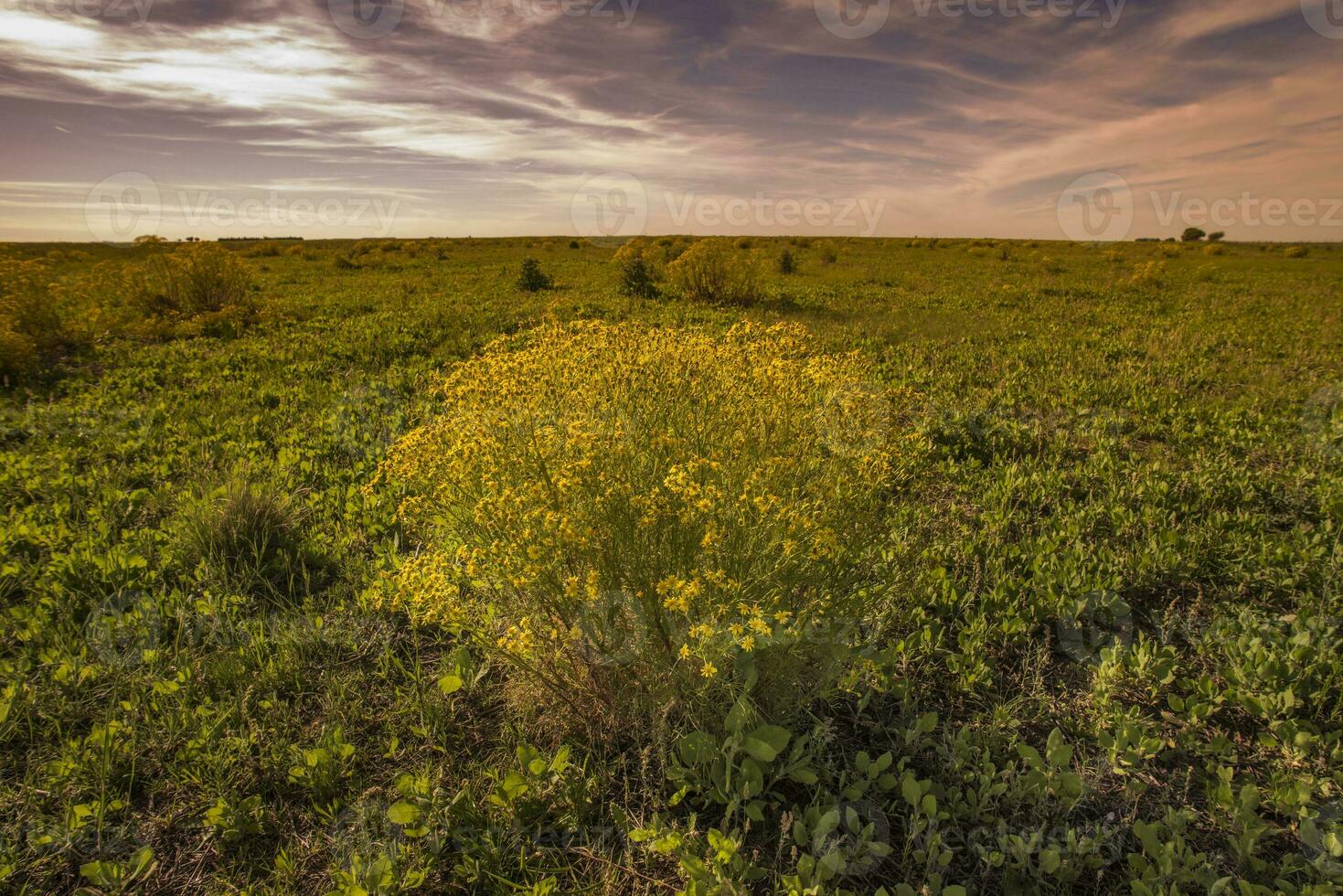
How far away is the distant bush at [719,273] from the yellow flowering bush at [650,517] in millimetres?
10344

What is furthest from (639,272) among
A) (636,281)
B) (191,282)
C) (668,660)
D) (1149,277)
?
(1149,277)

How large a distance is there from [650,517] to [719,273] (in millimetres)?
11849

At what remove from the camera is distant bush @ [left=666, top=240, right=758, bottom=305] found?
13047 millimetres

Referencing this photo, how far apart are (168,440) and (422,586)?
4.53 m

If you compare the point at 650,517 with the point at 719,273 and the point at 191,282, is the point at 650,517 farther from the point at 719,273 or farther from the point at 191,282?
the point at 191,282

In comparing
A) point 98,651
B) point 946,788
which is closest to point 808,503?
point 946,788

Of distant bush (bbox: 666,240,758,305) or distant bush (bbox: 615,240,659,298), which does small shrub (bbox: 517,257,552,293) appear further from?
distant bush (bbox: 666,240,758,305)

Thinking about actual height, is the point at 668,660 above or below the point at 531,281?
below

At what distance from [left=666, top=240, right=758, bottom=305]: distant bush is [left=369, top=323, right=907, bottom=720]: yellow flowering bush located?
10.3m

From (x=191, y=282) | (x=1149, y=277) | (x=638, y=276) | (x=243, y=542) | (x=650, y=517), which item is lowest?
(x=243, y=542)

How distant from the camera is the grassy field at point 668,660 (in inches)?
78.3

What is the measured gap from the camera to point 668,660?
2355mm

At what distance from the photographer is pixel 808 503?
2584 millimetres

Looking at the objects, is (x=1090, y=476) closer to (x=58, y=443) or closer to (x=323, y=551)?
(x=323, y=551)
